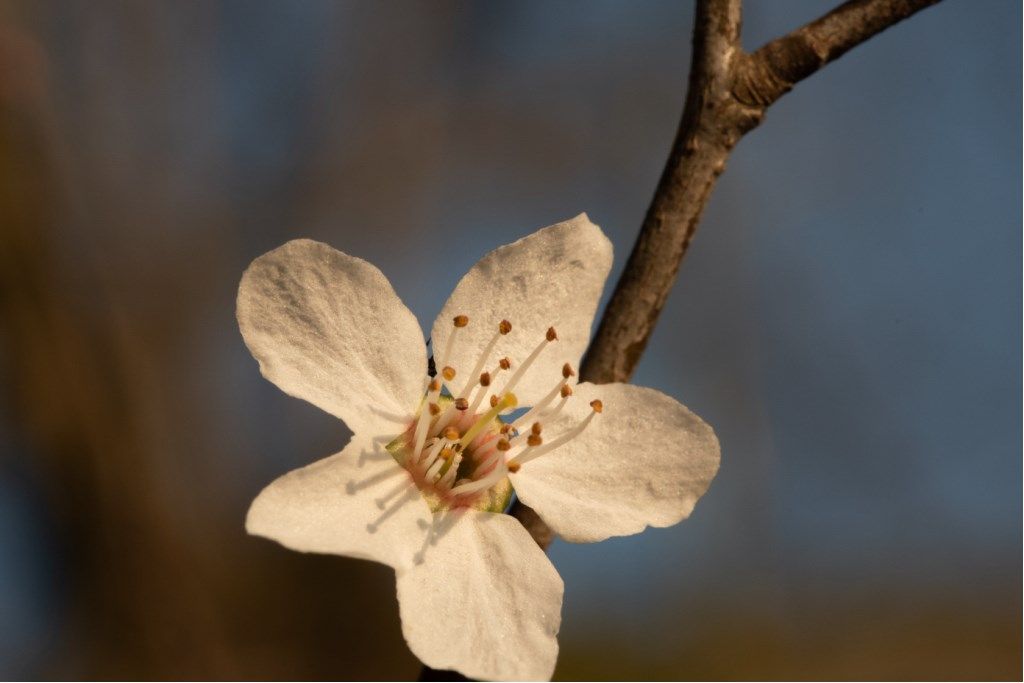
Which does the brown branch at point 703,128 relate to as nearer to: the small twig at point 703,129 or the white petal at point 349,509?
the small twig at point 703,129

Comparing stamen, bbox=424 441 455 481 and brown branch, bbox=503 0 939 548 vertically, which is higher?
brown branch, bbox=503 0 939 548

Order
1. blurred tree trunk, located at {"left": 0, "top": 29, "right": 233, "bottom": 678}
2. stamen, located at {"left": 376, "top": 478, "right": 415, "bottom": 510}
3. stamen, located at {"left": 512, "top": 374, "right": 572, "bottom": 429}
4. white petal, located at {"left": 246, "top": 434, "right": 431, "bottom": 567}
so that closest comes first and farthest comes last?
white petal, located at {"left": 246, "top": 434, "right": 431, "bottom": 567}
stamen, located at {"left": 376, "top": 478, "right": 415, "bottom": 510}
stamen, located at {"left": 512, "top": 374, "right": 572, "bottom": 429}
blurred tree trunk, located at {"left": 0, "top": 29, "right": 233, "bottom": 678}

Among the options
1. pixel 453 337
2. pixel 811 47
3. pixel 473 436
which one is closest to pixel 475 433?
pixel 473 436

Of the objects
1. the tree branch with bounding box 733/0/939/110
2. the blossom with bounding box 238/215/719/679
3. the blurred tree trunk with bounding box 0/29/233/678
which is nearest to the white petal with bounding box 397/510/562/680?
the blossom with bounding box 238/215/719/679

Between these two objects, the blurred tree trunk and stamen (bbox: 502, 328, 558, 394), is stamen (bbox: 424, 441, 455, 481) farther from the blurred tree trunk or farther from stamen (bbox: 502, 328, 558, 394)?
the blurred tree trunk

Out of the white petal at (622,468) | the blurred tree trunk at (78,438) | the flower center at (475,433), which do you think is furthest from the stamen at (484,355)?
the blurred tree trunk at (78,438)

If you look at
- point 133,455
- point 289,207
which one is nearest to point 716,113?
point 133,455
